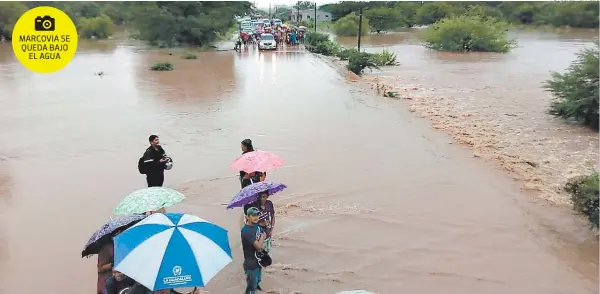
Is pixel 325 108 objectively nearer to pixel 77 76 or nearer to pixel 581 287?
pixel 581 287

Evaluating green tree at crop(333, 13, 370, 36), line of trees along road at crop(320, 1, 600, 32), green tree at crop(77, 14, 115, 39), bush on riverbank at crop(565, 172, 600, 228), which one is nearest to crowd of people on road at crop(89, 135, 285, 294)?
bush on riverbank at crop(565, 172, 600, 228)

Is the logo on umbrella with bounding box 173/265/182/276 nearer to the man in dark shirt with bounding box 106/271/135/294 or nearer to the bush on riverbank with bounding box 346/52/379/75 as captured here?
the man in dark shirt with bounding box 106/271/135/294

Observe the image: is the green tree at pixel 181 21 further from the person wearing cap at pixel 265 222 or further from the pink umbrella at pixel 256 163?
the person wearing cap at pixel 265 222

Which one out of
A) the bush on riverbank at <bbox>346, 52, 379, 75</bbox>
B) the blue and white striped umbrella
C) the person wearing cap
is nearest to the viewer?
the blue and white striped umbrella

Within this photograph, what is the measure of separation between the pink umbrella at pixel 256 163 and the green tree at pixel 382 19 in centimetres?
6010

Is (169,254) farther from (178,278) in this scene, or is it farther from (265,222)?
(265,222)

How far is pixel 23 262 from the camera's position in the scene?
662cm

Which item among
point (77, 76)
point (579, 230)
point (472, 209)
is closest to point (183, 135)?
point (472, 209)

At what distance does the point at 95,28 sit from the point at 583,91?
49681 millimetres

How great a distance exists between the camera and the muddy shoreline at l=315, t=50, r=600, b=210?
984 centimetres

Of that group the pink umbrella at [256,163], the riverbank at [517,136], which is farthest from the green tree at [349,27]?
the pink umbrella at [256,163]

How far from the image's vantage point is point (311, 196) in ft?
28.9

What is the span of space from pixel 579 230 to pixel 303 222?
3.97m

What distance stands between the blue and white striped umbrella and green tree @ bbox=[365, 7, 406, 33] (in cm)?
6278
